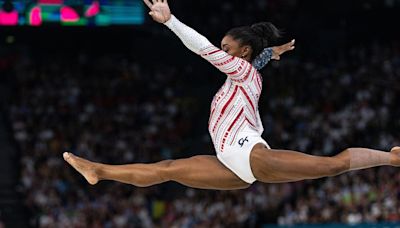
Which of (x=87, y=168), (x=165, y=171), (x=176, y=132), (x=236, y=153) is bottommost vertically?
(x=176, y=132)

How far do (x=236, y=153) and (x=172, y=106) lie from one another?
11.3 metres

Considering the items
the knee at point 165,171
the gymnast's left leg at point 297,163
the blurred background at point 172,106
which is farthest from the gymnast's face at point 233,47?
the blurred background at point 172,106

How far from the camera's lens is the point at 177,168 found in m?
6.24

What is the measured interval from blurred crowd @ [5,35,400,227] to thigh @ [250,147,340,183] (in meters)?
6.31

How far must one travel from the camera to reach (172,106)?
17328mm

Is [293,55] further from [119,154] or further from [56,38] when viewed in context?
[56,38]

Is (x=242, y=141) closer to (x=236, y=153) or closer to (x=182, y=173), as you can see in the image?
(x=236, y=153)

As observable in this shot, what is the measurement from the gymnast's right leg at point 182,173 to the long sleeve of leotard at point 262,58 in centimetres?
83

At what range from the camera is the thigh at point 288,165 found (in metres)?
5.90

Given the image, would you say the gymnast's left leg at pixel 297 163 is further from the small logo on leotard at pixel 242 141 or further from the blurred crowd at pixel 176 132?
the blurred crowd at pixel 176 132

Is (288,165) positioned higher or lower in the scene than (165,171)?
higher

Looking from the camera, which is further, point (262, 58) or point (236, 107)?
point (262, 58)

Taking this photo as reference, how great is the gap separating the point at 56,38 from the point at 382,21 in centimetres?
706

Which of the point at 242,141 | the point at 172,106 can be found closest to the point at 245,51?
the point at 242,141
